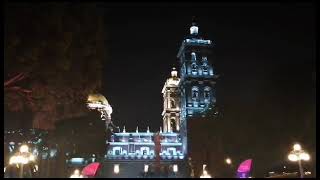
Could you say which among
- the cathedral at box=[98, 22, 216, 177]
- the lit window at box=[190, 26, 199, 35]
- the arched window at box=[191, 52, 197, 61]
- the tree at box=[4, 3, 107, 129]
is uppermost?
the lit window at box=[190, 26, 199, 35]

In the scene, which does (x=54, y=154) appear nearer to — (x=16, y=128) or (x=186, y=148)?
(x=16, y=128)

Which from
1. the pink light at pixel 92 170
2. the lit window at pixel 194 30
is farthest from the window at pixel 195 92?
the pink light at pixel 92 170

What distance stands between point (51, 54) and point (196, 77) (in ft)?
208

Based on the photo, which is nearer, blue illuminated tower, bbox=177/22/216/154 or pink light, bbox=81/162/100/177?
pink light, bbox=81/162/100/177

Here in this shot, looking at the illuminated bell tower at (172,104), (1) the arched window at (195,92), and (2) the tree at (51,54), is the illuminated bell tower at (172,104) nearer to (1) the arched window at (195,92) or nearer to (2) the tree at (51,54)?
(1) the arched window at (195,92)

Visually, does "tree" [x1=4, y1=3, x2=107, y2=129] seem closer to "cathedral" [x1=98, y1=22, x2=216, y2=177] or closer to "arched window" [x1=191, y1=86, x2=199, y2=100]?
"cathedral" [x1=98, y1=22, x2=216, y2=177]

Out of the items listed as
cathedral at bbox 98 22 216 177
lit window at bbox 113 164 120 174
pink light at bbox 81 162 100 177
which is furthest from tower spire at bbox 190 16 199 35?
pink light at bbox 81 162 100 177

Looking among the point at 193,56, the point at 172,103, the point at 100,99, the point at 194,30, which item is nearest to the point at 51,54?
the point at 193,56

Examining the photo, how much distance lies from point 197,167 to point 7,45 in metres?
53.7

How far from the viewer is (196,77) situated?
78.6m

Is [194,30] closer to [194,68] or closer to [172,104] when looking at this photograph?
[194,68]

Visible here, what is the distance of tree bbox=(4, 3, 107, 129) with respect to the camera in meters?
15.3

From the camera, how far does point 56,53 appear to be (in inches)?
633

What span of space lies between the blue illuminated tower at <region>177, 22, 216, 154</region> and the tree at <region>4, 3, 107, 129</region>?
58.4 metres
